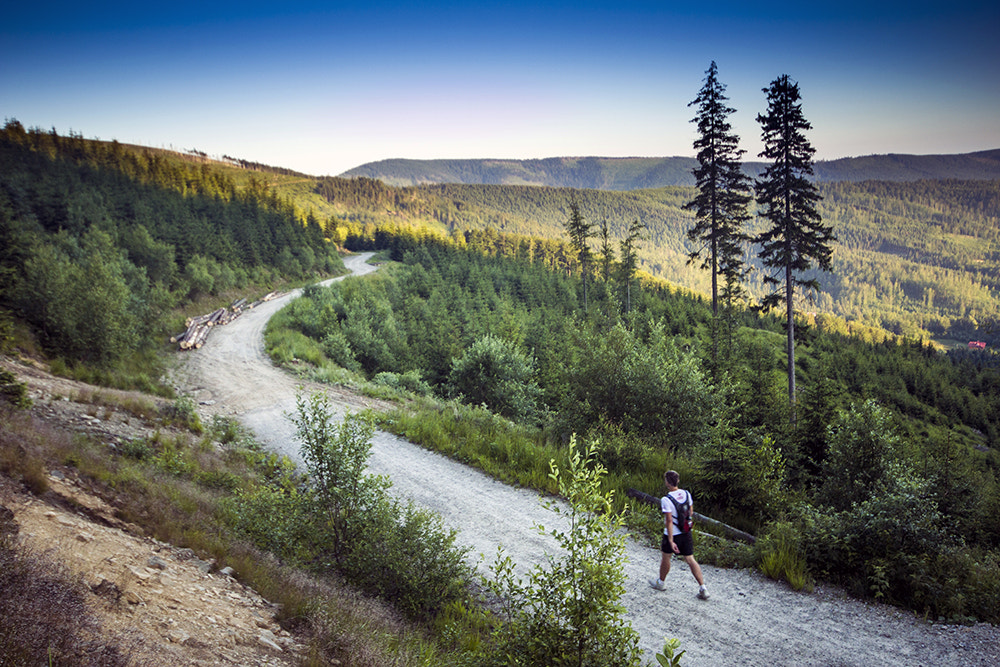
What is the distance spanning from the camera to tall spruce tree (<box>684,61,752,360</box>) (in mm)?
24016

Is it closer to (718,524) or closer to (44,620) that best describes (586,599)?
(44,620)

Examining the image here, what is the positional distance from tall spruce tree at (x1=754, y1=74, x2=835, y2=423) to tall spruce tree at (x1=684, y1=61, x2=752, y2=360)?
184cm

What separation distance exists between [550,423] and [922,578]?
29.2 ft

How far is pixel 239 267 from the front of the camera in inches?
1747

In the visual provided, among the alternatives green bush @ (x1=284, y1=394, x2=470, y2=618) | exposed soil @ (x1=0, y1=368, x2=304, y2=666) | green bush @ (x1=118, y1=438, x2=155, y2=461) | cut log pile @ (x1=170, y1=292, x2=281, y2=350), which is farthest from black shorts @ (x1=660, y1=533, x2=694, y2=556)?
cut log pile @ (x1=170, y1=292, x2=281, y2=350)

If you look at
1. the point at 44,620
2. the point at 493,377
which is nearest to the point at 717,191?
the point at 493,377

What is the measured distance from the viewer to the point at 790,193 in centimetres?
2147

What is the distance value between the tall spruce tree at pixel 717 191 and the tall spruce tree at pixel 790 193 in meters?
1.84

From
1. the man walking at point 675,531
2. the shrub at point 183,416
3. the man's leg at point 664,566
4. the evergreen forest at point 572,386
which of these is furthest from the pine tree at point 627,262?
the man's leg at point 664,566

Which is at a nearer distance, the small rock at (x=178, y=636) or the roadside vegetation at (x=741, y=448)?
the small rock at (x=178, y=636)

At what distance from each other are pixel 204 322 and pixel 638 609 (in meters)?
30.5

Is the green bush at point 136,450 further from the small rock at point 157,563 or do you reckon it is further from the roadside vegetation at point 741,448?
the roadside vegetation at point 741,448

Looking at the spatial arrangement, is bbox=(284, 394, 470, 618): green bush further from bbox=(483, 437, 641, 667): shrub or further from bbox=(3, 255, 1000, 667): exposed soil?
bbox=(483, 437, 641, 667): shrub

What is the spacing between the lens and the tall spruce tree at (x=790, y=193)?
20.9 metres
